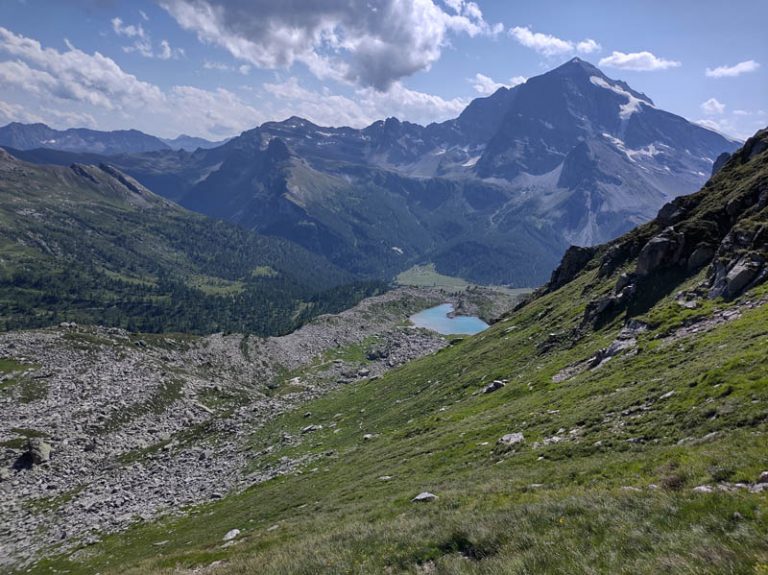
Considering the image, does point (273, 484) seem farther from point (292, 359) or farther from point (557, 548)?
point (292, 359)

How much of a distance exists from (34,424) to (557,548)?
107143 mm

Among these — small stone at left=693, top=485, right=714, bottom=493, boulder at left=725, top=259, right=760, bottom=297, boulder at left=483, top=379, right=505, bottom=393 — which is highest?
boulder at left=725, top=259, right=760, bottom=297

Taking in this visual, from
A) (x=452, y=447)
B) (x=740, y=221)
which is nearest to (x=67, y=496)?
(x=452, y=447)

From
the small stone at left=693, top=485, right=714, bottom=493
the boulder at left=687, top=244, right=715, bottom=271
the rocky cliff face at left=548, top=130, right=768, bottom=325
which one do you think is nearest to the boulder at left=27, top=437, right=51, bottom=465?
the rocky cliff face at left=548, top=130, right=768, bottom=325

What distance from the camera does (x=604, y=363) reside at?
42.9 metres

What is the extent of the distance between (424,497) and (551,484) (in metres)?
8.28

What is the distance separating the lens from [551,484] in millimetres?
23312

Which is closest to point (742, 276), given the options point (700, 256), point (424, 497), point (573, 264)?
point (700, 256)

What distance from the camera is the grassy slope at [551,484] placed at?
13922 millimetres

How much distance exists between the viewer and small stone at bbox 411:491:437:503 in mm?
27520

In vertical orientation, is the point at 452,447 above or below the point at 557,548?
below

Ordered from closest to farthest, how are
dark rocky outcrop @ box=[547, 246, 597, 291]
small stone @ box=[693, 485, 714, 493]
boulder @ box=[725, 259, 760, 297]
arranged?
small stone @ box=[693, 485, 714, 493] → boulder @ box=[725, 259, 760, 297] → dark rocky outcrop @ box=[547, 246, 597, 291]

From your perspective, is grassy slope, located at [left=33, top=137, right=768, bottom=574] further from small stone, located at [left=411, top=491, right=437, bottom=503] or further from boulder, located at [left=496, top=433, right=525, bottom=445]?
small stone, located at [left=411, top=491, right=437, bottom=503]

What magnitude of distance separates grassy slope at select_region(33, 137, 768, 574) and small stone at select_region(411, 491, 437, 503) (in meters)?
1.26
